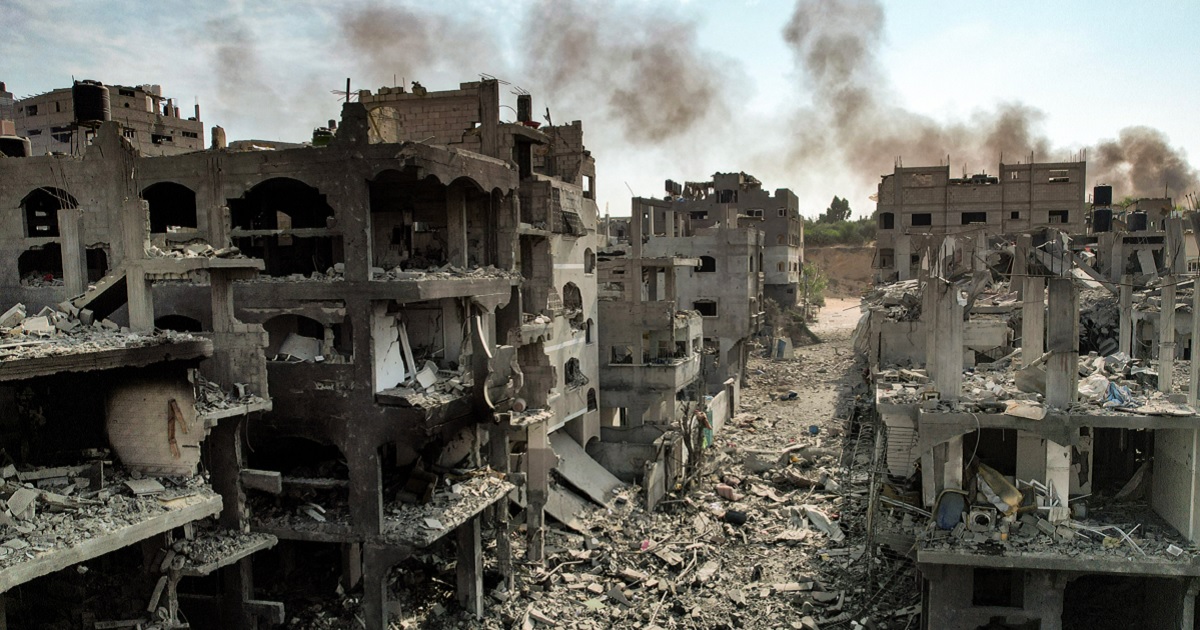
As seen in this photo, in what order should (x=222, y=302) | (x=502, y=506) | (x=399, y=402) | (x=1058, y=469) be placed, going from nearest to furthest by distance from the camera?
(x=222, y=302), (x=1058, y=469), (x=399, y=402), (x=502, y=506)

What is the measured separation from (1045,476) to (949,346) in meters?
2.87

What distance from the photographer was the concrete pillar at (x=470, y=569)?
1800 centimetres

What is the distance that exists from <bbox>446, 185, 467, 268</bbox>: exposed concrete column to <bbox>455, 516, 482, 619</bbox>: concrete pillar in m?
6.36

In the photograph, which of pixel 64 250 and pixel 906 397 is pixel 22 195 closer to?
pixel 64 250

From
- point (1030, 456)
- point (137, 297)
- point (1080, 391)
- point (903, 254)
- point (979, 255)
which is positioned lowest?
point (1030, 456)

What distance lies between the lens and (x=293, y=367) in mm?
17047

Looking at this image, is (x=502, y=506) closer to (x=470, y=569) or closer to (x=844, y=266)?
(x=470, y=569)

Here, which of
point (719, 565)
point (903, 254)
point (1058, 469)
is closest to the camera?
point (1058, 469)

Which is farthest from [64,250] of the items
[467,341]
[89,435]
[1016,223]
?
[1016,223]

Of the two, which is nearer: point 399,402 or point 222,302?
point 222,302

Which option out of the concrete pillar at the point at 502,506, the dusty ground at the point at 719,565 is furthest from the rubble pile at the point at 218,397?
the concrete pillar at the point at 502,506

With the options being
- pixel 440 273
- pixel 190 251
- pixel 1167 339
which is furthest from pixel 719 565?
pixel 190 251

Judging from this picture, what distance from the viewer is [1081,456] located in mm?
15914

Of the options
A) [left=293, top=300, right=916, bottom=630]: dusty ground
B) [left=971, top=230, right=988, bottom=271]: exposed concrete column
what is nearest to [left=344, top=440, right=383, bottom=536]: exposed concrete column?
[left=293, top=300, right=916, bottom=630]: dusty ground
